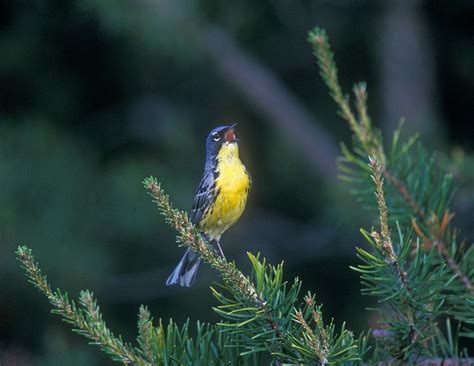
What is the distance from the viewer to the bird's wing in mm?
4328

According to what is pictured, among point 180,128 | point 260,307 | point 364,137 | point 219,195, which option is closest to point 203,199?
point 219,195

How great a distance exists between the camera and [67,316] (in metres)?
1.62

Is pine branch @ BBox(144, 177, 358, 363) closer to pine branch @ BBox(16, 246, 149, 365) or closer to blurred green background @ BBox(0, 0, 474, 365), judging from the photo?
pine branch @ BBox(16, 246, 149, 365)

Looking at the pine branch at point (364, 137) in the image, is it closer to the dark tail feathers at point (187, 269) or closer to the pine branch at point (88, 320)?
the pine branch at point (88, 320)

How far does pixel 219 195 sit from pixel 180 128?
8.12ft

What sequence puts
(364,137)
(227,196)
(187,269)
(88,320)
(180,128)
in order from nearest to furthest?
(88,320) → (364,137) → (227,196) → (187,269) → (180,128)

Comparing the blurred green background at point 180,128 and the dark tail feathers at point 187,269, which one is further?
the blurred green background at point 180,128

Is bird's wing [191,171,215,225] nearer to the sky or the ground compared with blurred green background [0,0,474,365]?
nearer to the ground

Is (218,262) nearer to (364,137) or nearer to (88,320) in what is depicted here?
(88,320)

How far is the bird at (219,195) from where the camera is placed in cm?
421

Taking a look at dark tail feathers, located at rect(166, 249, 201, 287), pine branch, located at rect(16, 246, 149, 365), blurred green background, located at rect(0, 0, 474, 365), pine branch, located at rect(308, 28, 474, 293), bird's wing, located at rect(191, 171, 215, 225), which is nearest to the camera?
pine branch, located at rect(16, 246, 149, 365)

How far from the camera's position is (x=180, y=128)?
6648mm

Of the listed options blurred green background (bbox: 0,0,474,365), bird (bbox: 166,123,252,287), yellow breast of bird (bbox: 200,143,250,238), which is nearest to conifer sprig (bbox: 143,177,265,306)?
bird (bbox: 166,123,252,287)

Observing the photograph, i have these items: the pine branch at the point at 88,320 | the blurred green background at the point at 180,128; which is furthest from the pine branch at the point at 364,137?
the blurred green background at the point at 180,128
